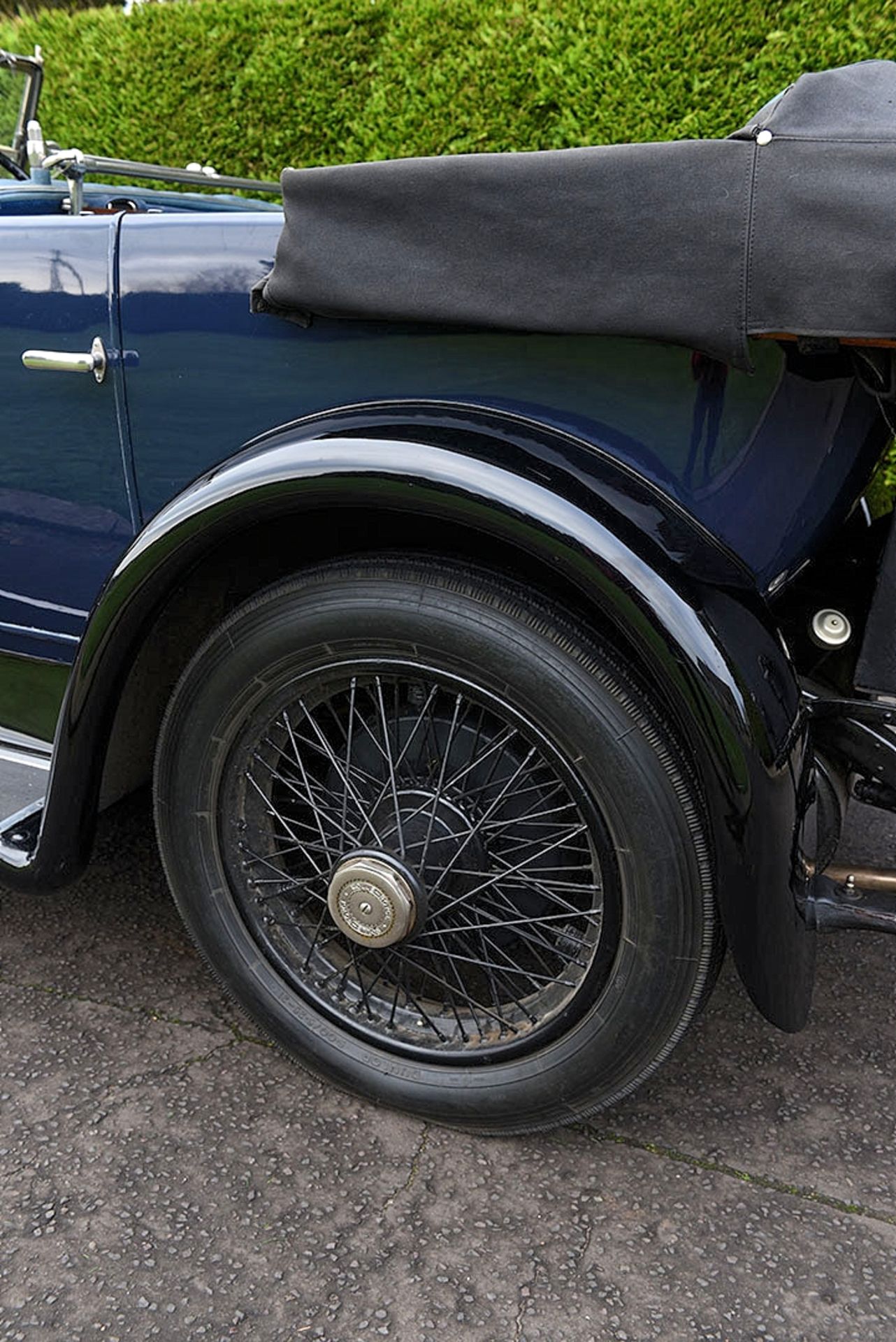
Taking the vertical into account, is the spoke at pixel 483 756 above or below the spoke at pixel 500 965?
above

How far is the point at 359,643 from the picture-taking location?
1631mm

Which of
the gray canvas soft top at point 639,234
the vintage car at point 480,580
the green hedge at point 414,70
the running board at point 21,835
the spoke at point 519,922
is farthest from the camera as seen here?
the green hedge at point 414,70

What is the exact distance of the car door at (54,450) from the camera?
72.0 inches

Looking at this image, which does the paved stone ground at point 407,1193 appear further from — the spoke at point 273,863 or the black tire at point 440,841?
the spoke at point 273,863

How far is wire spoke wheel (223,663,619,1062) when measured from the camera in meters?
1.67

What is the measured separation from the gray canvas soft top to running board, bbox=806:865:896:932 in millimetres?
797

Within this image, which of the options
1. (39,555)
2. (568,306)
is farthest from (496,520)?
(39,555)

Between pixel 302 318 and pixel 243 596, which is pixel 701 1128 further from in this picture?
pixel 302 318

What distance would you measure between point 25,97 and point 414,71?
1989 millimetres

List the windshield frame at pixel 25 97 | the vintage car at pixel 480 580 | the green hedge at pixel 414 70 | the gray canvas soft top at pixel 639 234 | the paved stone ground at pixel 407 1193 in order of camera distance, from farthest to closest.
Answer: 1. the green hedge at pixel 414 70
2. the windshield frame at pixel 25 97
3. the paved stone ground at pixel 407 1193
4. the vintage car at pixel 480 580
5. the gray canvas soft top at pixel 639 234

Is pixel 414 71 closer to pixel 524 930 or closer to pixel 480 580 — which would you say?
pixel 480 580

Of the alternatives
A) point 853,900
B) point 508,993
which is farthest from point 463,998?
point 853,900

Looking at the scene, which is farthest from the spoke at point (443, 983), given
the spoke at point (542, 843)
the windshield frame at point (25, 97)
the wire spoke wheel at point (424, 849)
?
the windshield frame at point (25, 97)

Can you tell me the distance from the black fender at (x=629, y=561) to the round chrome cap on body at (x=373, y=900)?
0.48m
